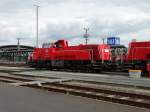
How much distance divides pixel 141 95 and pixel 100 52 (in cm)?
2081

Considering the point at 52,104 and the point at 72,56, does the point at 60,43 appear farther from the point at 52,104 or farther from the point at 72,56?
the point at 52,104

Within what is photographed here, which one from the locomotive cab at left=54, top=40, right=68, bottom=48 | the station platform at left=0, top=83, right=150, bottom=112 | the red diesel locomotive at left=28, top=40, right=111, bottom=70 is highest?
the locomotive cab at left=54, top=40, right=68, bottom=48

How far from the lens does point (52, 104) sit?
40.6 ft

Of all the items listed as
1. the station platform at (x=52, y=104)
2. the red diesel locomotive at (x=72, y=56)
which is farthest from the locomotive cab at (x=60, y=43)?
the station platform at (x=52, y=104)

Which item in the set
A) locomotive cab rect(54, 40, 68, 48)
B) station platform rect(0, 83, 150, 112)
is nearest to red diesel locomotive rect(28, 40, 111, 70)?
locomotive cab rect(54, 40, 68, 48)

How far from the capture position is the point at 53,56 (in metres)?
→ 38.9

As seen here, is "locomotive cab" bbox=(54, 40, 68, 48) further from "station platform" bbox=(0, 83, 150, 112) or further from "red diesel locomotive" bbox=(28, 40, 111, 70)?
"station platform" bbox=(0, 83, 150, 112)

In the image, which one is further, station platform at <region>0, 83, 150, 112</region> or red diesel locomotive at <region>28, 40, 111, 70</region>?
red diesel locomotive at <region>28, 40, 111, 70</region>

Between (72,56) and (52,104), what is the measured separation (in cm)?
2410

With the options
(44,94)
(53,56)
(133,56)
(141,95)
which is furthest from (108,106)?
(53,56)

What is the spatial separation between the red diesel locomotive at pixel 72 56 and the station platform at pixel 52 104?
18.9m

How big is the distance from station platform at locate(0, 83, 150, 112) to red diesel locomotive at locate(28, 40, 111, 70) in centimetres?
1891

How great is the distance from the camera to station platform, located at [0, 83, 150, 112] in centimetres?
1120

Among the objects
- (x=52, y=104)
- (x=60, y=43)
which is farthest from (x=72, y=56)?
(x=52, y=104)
